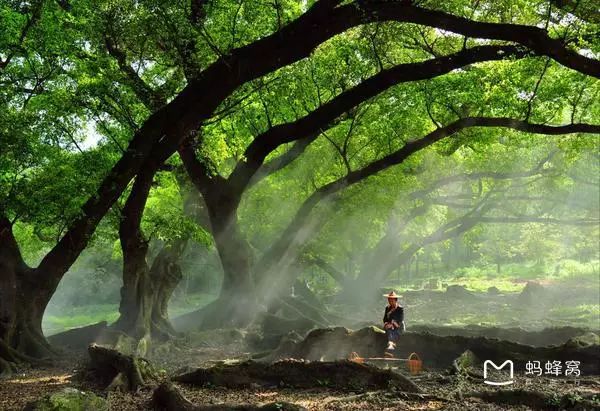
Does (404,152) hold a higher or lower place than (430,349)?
higher

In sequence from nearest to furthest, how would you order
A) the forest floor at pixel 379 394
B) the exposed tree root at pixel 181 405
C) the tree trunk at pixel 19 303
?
1. the exposed tree root at pixel 181 405
2. the forest floor at pixel 379 394
3. the tree trunk at pixel 19 303

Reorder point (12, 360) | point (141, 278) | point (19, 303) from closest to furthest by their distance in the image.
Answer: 1. point (12, 360)
2. point (19, 303)
3. point (141, 278)

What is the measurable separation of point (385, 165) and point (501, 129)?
3510 mm

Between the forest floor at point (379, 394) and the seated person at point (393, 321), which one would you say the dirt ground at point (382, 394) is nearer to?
the forest floor at point (379, 394)

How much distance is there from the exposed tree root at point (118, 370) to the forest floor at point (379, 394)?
26 centimetres

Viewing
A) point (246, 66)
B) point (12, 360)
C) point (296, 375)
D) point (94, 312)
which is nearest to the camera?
point (296, 375)

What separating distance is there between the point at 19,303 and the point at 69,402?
23.3 ft

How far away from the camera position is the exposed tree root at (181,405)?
7074mm

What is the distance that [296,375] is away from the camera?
32.3ft

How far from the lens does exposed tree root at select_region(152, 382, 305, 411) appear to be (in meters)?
7.07

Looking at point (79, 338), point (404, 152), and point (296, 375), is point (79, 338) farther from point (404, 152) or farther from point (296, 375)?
point (404, 152)

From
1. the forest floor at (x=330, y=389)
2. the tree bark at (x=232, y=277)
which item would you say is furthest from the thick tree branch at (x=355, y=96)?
the forest floor at (x=330, y=389)

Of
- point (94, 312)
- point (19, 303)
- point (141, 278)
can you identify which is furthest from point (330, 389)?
point (94, 312)

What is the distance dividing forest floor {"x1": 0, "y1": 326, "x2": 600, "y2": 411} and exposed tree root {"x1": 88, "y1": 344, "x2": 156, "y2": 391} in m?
0.26
